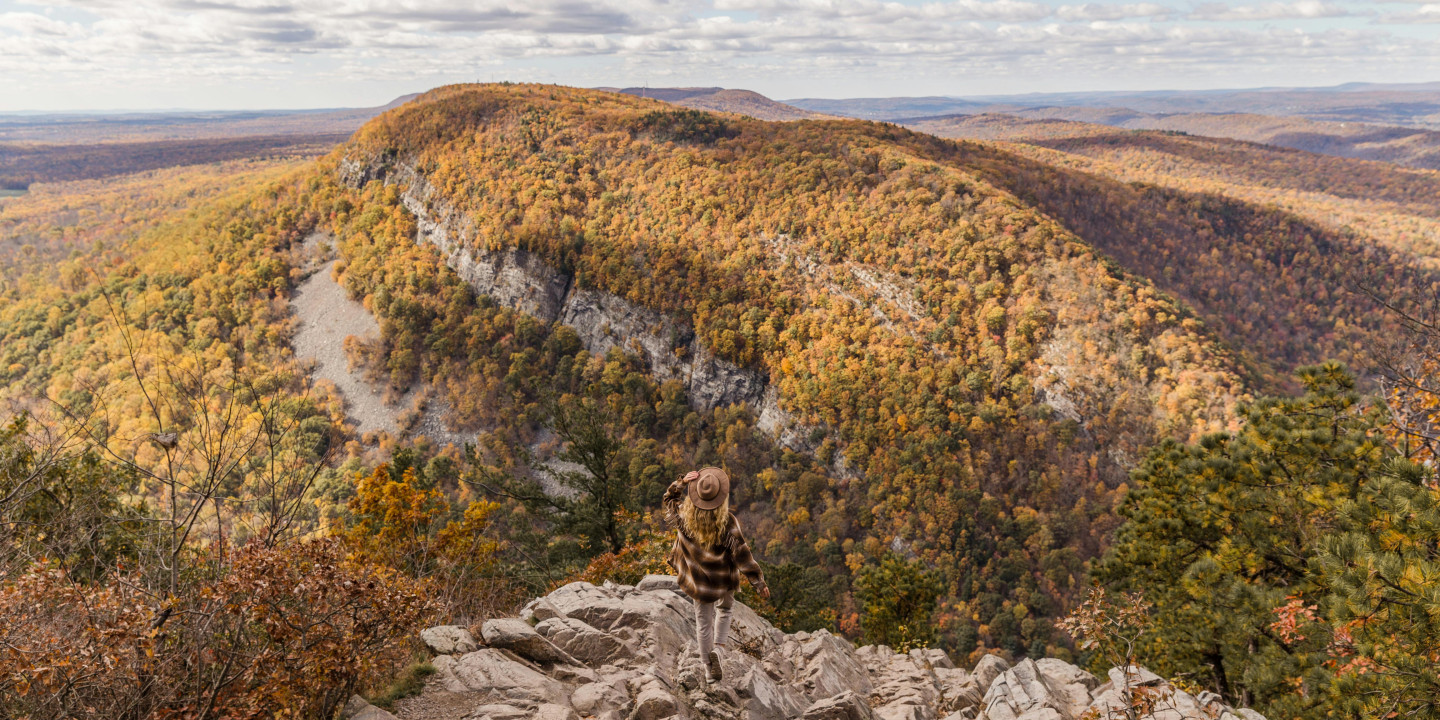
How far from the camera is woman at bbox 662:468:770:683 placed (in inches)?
316

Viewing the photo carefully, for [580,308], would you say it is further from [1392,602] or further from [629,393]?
[1392,602]

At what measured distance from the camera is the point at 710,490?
791 centimetres

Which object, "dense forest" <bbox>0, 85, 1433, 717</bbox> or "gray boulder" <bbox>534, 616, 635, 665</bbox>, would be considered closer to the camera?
"dense forest" <bbox>0, 85, 1433, 717</bbox>

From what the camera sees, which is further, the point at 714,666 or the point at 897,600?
the point at 897,600

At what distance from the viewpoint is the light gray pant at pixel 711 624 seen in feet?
28.4

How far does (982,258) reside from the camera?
69.1m

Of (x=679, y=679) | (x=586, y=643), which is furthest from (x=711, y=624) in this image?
(x=586, y=643)

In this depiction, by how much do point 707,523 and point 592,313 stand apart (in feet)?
282

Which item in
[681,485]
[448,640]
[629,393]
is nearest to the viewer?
[681,485]

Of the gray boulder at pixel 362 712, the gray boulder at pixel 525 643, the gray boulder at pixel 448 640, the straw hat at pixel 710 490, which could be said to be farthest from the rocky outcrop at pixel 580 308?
the gray boulder at pixel 362 712

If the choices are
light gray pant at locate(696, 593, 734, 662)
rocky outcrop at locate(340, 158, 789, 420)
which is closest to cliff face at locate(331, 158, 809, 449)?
rocky outcrop at locate(340, 158, 789, 420)

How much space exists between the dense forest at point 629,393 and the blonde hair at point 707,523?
345 centimetres

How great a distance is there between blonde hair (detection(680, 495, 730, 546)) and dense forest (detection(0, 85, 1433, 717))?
11.3ft

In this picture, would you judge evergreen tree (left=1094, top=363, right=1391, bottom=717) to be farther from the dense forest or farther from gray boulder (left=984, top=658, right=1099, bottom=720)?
gray boulder (left=984, top=658, right=1099, bottom=720)
